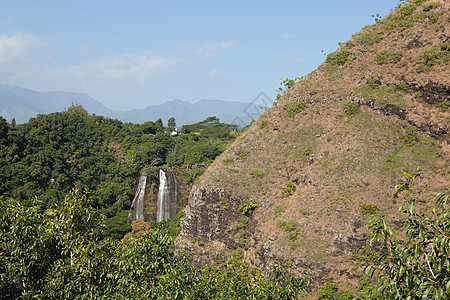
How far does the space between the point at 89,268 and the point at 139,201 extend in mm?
46729

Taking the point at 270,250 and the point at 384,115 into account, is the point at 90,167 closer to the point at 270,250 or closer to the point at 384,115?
the point at 270,250

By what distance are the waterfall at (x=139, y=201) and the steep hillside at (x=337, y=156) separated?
2237 centimetres

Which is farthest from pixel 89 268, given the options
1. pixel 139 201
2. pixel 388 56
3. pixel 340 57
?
pixel 139 201

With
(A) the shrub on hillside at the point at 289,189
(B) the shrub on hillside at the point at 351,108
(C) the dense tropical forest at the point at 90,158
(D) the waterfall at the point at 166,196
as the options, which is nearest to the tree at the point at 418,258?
(A) the shrub on hillside at the point at 289,189

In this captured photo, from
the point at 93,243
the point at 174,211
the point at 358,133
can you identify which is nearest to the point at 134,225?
the point at 174,211

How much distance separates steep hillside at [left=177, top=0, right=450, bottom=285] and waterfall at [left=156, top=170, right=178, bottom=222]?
19.5 meters

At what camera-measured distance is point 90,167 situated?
6662 cm

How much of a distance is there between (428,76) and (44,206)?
5207 cm

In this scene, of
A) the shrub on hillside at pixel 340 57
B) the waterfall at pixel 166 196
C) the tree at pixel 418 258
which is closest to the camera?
the tree at pixel 418 258

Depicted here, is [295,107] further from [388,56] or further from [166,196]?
[166,196]

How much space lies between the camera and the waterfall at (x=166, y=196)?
2094 inches

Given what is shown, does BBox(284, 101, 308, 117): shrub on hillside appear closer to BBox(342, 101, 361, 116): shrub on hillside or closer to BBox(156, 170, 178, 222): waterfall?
BBox(342, 101, 361, 116): shrub on hillside

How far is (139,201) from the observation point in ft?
184

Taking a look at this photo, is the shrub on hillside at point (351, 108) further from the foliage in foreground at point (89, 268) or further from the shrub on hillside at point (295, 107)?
the foliage in foreground at point (89, 268)
